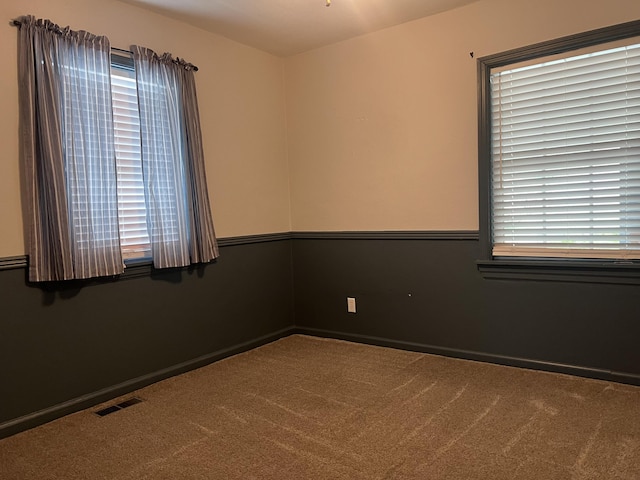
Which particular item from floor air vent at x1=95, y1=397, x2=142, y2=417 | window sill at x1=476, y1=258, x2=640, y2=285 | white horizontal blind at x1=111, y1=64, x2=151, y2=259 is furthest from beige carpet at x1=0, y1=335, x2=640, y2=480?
white horizontal blind at x1=111, y1=64, x2=151, y2=259

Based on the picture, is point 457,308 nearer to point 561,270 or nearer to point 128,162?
point 561,270

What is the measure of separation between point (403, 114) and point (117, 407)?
2.70 metres

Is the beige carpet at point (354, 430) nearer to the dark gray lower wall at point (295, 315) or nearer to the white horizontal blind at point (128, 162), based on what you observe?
the dark gray lower wall at point (295, 315)

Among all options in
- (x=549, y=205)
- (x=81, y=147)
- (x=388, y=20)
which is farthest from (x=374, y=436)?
(x=388, y=20)

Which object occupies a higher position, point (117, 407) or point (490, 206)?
point (490, 206)

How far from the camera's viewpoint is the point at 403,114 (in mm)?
3479

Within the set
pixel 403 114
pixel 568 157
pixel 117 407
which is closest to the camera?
pixel 117 407

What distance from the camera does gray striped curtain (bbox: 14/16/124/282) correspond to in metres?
2.45

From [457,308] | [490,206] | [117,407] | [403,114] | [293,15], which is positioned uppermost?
[293,15]

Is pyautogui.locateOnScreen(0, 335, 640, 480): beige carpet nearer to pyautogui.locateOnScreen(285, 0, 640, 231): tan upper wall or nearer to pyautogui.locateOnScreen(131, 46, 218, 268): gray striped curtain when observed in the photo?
pyautogui.locateOnScreen(131, 46, 218, 268): gray striped curtain

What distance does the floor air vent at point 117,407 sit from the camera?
8.73 feet

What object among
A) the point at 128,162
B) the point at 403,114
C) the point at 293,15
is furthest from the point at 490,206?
the point at 128,162

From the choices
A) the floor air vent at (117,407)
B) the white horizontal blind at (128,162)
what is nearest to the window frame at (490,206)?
the white horizontal blind at (128,162)

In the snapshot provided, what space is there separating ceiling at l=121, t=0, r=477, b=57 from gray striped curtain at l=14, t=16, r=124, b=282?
0.60 meters
